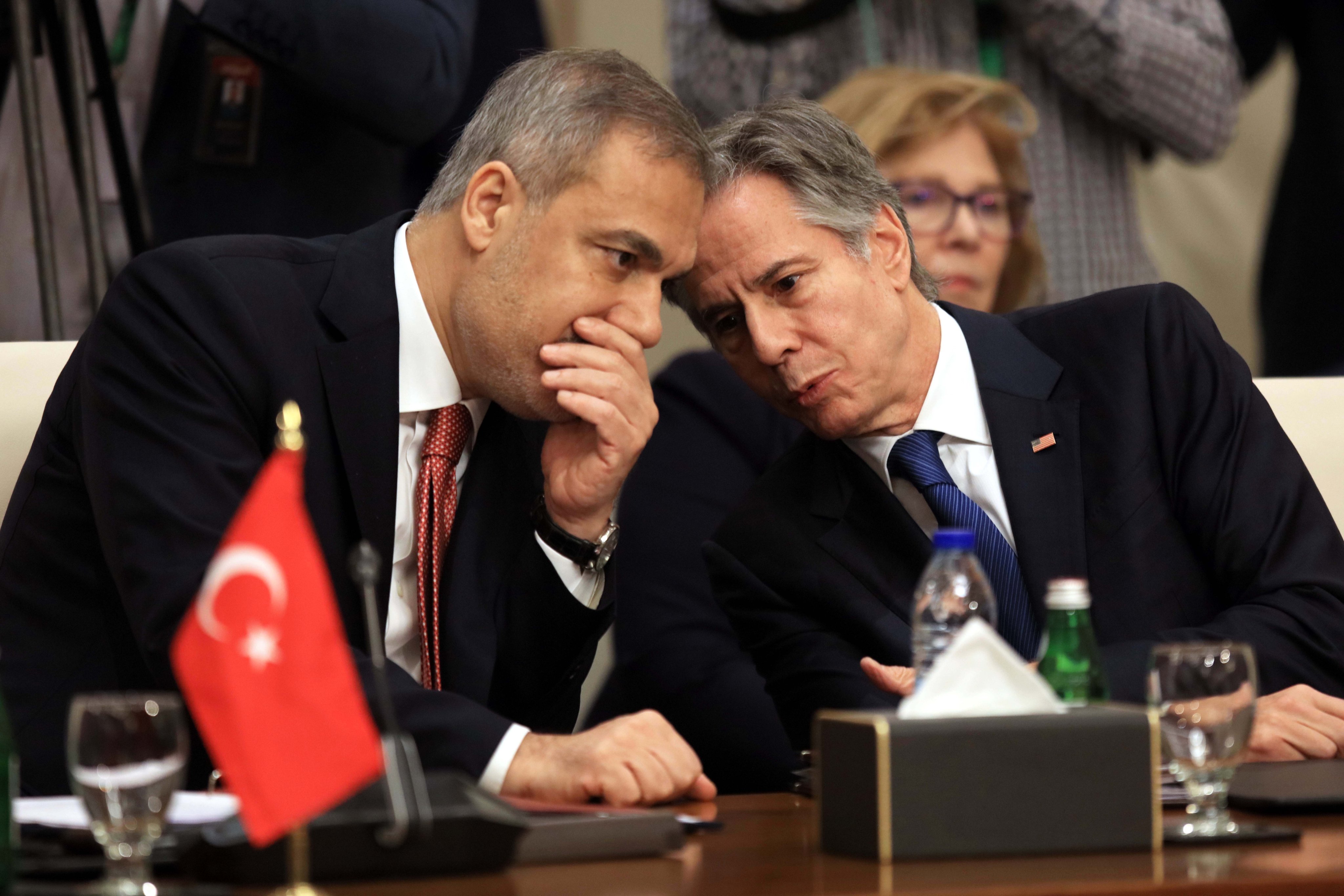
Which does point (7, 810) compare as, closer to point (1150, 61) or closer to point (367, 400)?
point (367, 400)

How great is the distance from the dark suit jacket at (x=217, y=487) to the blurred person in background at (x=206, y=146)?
479 mm

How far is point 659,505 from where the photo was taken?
2.74 metres

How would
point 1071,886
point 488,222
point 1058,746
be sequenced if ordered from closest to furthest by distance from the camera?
point 1071,886
point 1058,746
point 488,222

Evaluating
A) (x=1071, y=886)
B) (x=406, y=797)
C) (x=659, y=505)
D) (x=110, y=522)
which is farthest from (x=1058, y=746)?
(x=659, y=505)

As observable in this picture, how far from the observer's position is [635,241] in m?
1.90

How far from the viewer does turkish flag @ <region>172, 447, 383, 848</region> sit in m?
0.87

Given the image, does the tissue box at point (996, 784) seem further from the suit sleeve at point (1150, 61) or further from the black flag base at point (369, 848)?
the suit sleeve at point (1150, 61)

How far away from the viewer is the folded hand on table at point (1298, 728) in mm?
1712

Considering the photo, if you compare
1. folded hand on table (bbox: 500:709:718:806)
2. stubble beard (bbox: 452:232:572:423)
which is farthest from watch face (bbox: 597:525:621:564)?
folded hand on table (bbox: 500:709:718:806)

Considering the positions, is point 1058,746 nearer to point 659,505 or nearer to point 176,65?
point 659,505

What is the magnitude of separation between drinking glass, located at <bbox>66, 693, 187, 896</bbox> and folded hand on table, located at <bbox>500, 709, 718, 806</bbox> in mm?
431

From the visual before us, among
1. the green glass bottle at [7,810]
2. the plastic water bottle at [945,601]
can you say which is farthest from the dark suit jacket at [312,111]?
the green glass bottle at [7,810]

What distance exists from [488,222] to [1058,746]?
1099 millimetres

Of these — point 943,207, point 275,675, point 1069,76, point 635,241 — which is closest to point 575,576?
point 635,241
